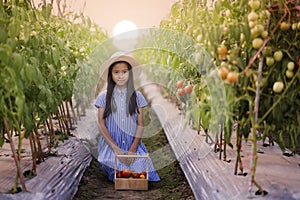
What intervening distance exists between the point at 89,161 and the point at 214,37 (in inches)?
95.8

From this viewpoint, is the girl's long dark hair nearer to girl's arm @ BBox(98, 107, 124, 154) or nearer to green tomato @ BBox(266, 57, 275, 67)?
girl's arm @ BBox(98, 107, 124, 154)

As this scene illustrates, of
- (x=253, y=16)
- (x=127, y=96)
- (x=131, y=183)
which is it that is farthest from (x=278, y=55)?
(x=127, y=96)

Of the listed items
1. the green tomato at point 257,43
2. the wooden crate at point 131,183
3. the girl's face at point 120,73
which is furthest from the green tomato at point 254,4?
the girl's face at point 120,73

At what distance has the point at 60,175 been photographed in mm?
3516

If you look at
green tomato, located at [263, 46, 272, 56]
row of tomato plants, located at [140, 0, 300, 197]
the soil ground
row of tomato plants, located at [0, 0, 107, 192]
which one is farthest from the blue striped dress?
green tomato, located at [263, 46, 272, 56]

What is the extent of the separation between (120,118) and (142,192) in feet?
2.44

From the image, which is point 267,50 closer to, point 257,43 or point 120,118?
point 257,43

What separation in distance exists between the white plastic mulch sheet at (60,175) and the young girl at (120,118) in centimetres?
26

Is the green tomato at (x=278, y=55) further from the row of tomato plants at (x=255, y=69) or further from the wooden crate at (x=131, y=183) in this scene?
the wooden crate at (x=131, y=183)

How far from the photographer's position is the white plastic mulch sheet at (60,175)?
302 centimetres

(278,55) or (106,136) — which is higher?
(278,55)

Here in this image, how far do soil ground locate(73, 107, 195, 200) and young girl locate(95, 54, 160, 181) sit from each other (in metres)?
0.11

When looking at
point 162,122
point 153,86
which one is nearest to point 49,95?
point 162,122

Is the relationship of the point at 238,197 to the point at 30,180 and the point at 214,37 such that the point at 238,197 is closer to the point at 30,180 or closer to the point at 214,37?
the point at 214,37
